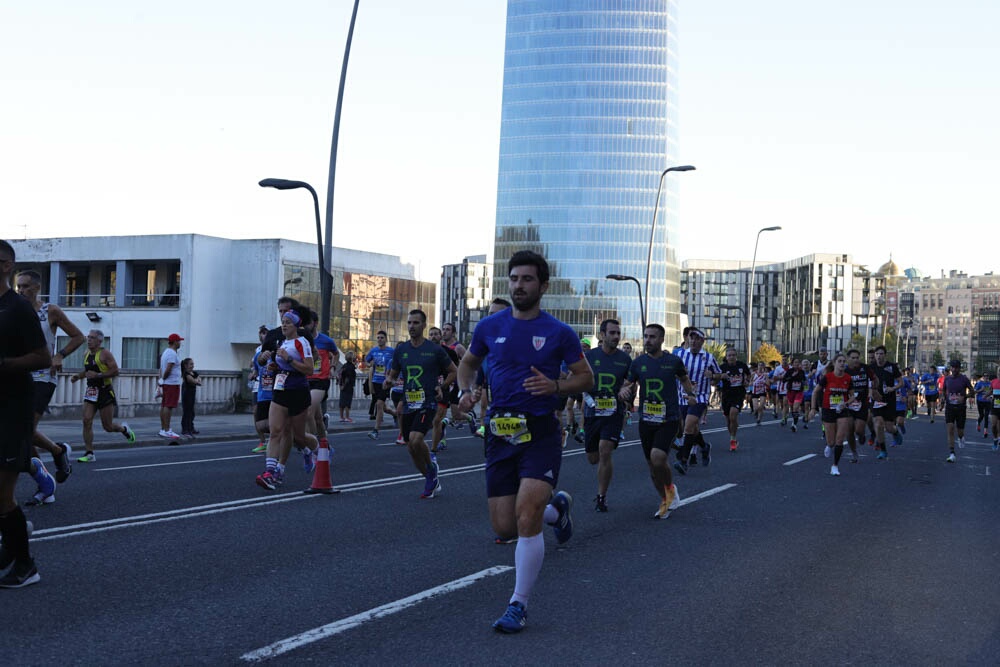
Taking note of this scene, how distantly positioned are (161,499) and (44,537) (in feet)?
8.14

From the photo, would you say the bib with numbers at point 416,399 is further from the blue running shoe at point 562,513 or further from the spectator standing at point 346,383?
the spectator standing at point 346,383

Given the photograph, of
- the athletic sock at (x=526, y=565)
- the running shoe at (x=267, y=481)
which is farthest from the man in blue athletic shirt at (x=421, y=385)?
the athletic sock at (x=526, y=565)

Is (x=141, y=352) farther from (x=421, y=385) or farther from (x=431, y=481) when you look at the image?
(x=431, y=481)

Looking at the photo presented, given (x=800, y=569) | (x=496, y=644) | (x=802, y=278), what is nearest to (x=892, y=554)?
(x=800, y=569)

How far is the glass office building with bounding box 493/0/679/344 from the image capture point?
14562 centimetres

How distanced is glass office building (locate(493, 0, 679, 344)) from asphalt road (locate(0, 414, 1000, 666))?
134149mm

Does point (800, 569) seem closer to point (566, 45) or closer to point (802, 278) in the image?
point (566, 45)

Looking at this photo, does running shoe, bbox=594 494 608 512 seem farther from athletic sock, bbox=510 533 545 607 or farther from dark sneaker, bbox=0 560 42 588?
dark sneaker, bbox=0 560 42 588

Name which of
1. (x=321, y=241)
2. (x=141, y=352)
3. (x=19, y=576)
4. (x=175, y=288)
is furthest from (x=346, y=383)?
(x=175, y=288)

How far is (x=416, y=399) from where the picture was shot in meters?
11.1

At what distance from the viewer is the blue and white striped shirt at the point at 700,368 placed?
53.4ft

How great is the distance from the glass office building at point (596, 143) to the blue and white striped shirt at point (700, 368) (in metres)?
128

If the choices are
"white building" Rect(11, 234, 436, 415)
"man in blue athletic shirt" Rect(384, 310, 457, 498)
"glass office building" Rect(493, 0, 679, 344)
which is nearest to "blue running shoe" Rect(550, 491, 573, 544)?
"man in blue athletic shirt" Rect(384, 310, 457, 498)

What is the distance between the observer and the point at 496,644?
208 inches
